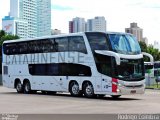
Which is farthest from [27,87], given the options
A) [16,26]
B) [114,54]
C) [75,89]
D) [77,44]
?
[16,26]

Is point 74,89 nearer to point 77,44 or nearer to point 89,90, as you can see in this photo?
point 89,90

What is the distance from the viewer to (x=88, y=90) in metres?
26.0

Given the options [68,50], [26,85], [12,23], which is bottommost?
[26,85]

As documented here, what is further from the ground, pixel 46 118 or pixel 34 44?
pixel 34 44

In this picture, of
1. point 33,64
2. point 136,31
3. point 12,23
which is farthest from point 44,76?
point 136,31

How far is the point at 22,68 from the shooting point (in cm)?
3212

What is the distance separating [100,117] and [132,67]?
419 inches

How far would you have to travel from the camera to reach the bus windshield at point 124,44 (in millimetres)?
24527

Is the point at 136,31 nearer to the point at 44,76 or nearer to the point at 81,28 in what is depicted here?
the point at 81,28

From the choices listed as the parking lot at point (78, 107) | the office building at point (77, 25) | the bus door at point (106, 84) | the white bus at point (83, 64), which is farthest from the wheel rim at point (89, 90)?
the office building at point (77, 25)

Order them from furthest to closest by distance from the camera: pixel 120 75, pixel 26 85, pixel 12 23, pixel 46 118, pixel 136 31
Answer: pixel 136 31 → pixel 12 23 → pixel 26 85 → pixel 120 75 → pixel 46 118

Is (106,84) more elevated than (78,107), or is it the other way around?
(106,84)

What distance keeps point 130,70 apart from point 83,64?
3044 millimetres

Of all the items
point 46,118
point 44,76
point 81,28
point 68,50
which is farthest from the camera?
point 81,28
